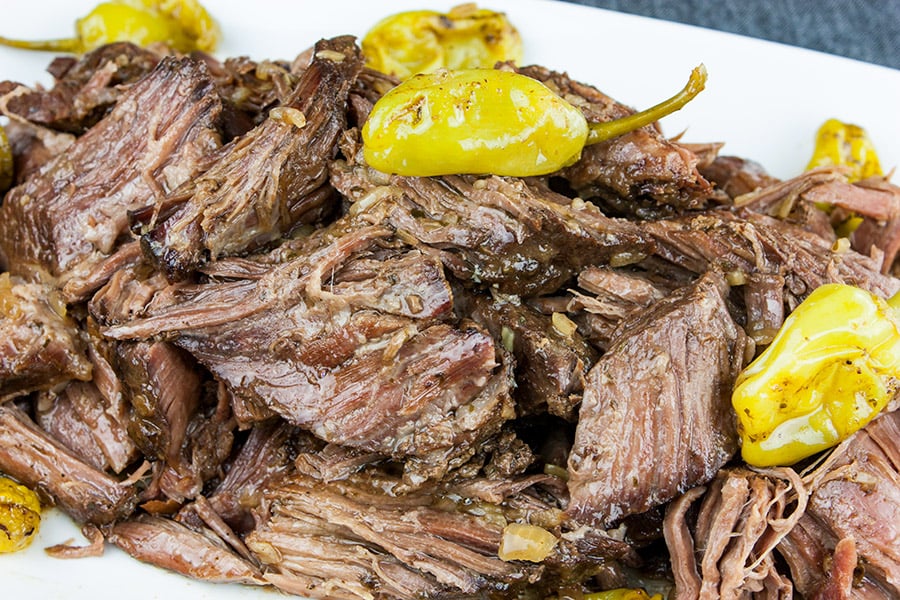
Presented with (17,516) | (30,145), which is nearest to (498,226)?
(17,516)

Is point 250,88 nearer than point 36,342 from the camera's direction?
No

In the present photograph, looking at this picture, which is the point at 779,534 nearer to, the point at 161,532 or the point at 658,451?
the point at 658,451

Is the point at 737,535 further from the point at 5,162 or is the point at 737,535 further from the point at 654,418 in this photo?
the point at 5,162

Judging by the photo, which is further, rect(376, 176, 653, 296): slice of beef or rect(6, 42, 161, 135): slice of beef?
rect(6, 42, 161, 135): slice of beef

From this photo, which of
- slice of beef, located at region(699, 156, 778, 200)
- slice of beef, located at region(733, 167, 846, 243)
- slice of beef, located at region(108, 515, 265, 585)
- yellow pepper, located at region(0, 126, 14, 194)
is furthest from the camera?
slice of beef, located at region(699, 156, 778, 200)

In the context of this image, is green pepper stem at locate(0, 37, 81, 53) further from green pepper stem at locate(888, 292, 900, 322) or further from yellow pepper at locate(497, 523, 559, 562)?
green pepper stem at locate(888, 292, 900, 322)

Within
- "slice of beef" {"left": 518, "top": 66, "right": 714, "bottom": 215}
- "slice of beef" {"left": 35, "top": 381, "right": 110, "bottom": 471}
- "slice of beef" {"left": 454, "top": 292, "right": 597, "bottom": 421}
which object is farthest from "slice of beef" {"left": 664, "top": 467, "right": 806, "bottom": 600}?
"slice of beef" {"left": 35, "top": 381, "right": 110, "bottom": 471}

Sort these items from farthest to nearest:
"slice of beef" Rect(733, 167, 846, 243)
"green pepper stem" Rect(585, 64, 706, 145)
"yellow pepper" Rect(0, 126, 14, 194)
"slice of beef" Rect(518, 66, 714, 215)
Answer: "yellow pepper" Rect(0, 126, 14, 194)
"slice of beef" Rect(733, 167, 846, 243)
"slice of beef" Rect(518, 66, 714, 215)
"green pepper stem" Rect(585, 64, 706, 145)
